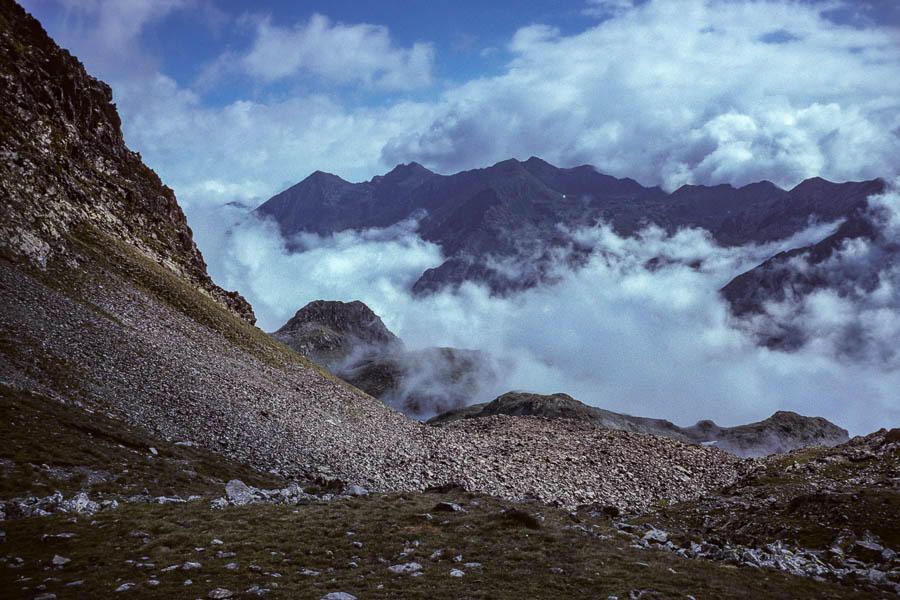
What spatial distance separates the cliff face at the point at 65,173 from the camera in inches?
2677

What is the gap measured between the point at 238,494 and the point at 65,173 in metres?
73.8

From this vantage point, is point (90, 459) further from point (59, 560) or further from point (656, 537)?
point (656, 537)

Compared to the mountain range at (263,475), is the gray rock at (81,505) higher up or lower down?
lower down

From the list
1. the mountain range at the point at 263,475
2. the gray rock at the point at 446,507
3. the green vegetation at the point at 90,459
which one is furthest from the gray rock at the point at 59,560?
the gray rock at the point at 446,507

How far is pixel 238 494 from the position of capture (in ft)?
Answer: 113

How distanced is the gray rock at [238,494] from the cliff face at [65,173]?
1730 inches

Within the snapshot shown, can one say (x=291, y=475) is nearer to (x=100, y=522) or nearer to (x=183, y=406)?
(x=183, y=406)

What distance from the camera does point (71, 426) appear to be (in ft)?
130

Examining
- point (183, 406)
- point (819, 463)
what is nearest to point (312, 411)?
point (183, 406)

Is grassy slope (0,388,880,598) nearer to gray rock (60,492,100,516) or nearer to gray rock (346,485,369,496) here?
gray rock (60,492,100,516)

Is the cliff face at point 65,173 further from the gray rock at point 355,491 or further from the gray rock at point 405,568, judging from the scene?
the gray rock at point 405,568

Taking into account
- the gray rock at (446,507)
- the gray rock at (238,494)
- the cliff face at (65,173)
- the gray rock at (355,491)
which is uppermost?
the cliff face at (65,173)

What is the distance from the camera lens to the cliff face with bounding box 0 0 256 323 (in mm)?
68000

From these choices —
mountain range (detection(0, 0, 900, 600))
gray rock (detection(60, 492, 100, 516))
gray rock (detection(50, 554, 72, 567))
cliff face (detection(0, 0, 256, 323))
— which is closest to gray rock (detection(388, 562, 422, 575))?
mountain range (detection(0, 0, 900, 600))
